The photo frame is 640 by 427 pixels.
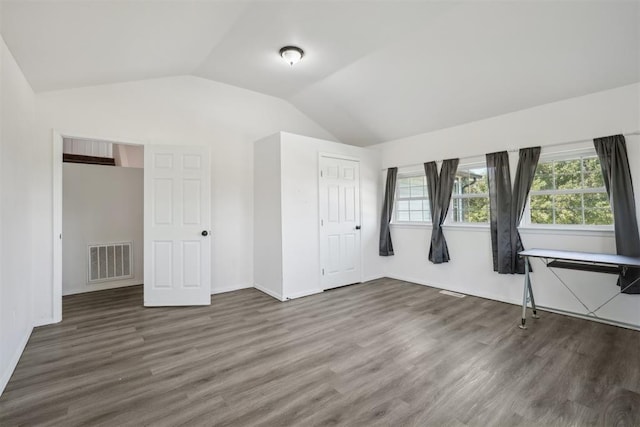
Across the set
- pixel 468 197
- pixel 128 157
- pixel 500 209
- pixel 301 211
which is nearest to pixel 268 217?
pixel 301 211

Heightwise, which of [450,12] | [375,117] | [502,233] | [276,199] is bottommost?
[502,233]

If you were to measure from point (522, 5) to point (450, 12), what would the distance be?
22.1 inches

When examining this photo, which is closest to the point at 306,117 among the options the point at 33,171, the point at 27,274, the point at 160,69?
the point at 160,69

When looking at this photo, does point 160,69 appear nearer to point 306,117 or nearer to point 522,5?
point 306,117

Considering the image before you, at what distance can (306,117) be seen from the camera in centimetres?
530

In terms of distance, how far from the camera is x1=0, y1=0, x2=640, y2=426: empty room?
208 centimetres

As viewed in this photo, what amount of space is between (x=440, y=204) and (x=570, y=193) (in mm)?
1483

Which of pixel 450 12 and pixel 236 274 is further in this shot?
pixel 236 274

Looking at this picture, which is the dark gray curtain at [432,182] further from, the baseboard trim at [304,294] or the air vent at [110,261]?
the air vent at [110,261]

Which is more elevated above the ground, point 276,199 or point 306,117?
point 306,117

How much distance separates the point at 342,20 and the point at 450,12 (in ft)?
3.23

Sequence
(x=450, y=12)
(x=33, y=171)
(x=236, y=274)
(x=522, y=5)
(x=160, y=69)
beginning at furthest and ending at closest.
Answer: (x=236, y=274) → (x=160, y=69) → (x=33, y=171) → (x=450, y=12) → (x=522, y=5)

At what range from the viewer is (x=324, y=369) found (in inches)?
90.3

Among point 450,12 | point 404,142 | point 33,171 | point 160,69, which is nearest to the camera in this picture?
point 450,12
